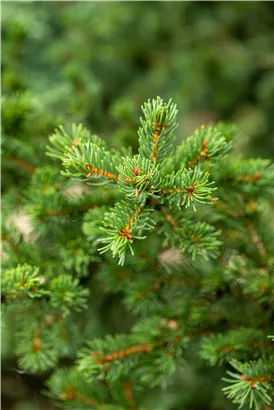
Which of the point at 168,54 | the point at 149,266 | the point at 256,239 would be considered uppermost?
the point at 168,54

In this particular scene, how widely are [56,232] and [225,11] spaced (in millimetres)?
1956

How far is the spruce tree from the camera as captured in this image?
862 mm

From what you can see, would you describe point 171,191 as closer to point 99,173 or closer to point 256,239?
point 99,173

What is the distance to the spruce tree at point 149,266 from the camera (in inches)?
33.9

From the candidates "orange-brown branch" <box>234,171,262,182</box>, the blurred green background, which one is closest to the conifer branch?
"orange-brown branch" <box>234,171,262,182</box>

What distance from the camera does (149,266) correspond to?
1.09 m

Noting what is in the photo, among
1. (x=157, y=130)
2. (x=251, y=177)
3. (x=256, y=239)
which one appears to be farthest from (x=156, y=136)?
(x=256, y=239)

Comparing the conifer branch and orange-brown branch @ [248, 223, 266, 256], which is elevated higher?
the conifer branch

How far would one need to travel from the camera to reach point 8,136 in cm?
120

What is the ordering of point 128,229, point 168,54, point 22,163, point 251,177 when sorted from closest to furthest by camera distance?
1. point 128,229
2. point 251,177
3. point 22,163
4. point 168,54

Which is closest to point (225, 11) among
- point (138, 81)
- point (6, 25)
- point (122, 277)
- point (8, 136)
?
point (138, 81)

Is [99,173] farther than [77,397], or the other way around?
[77,397]

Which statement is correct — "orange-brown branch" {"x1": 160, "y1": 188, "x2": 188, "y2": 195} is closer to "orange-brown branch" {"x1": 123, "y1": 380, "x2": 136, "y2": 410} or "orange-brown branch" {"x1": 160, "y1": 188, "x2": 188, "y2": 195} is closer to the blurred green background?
"orange-brown branch" {"x1": 123, "y1": 380, "x2": 136, "y2": 410}

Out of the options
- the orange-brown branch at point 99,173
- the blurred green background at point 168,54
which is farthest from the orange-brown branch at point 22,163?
the blurred green background at point 168,54
